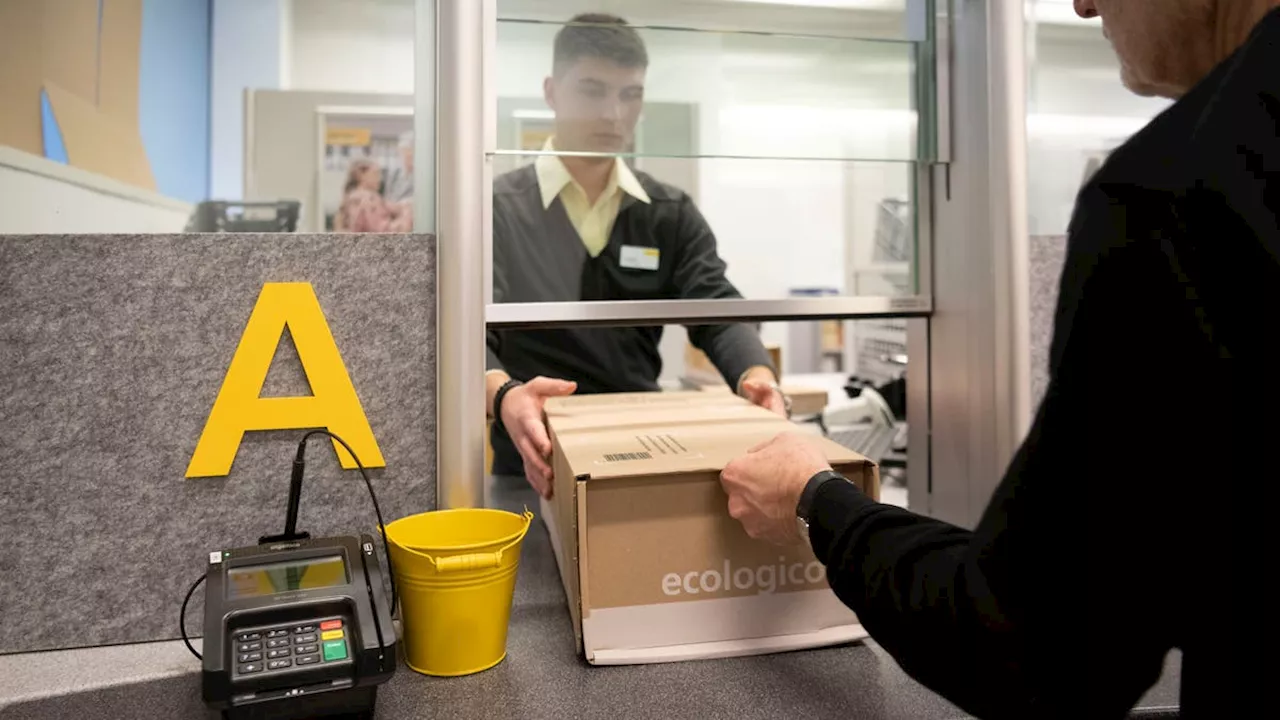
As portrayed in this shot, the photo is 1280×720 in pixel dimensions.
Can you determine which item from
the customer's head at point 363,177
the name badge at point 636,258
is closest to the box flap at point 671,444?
the name badge at point 636,258

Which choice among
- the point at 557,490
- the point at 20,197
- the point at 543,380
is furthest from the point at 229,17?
the point at 557,490

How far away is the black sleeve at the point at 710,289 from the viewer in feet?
4.23

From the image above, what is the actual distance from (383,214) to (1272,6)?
2900mm

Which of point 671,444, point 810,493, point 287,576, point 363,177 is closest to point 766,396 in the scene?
point 671,444

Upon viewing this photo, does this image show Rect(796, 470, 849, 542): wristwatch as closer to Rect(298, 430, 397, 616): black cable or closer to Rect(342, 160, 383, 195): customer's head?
Rect(298, 430, 397, 616): black cable

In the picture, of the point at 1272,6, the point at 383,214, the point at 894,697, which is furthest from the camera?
the point at 383,214

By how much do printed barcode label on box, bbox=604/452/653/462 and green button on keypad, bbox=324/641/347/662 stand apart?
251 millimetres

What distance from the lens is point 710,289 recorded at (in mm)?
1279

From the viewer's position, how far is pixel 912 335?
3.43ft

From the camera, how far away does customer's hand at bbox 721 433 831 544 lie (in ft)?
2.16

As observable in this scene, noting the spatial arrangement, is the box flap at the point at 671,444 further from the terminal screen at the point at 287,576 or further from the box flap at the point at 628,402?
the terminal screen at the point at 287,576

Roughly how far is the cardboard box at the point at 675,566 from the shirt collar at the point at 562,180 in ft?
2.12

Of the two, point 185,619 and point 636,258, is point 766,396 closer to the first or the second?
point 636,258

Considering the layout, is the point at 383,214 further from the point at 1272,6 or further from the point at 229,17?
the point at 1272,6
